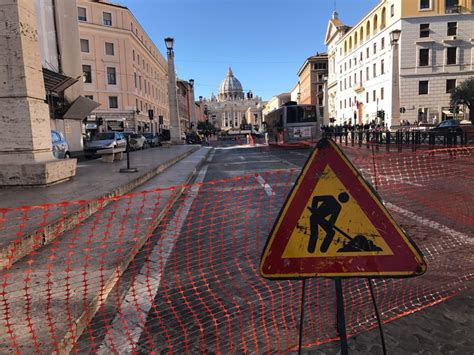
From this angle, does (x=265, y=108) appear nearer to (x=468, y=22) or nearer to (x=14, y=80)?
(x=468, y=22)

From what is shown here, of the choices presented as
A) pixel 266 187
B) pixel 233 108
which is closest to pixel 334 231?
pixel 266 187

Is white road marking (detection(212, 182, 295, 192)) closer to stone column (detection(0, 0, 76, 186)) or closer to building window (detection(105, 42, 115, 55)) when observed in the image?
stone column (detection(0, 0, 76, 186))

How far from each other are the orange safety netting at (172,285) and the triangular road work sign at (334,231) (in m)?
0.88

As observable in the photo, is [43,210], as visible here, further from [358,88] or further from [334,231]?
[358,88]

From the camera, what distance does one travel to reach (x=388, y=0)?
48.8 meters

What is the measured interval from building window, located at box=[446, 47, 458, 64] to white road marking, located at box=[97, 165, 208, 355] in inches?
2042

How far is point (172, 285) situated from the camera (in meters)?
3.69

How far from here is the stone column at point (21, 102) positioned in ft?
24.7

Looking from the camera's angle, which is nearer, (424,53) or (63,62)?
(63,62)

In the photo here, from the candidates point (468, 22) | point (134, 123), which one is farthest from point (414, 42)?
point (134, 123)

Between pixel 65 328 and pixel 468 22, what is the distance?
2191 inches

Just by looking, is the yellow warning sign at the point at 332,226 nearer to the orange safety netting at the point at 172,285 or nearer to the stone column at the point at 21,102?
the orange safety netting at the point at 172,285

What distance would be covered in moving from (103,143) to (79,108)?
3448 mm

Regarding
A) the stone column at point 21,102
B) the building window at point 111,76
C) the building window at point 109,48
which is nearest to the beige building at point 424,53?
the building window at point 111,76
